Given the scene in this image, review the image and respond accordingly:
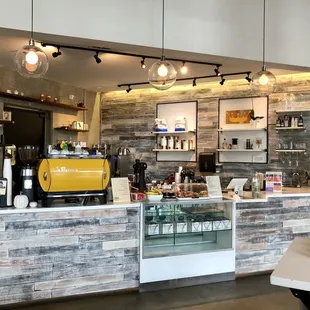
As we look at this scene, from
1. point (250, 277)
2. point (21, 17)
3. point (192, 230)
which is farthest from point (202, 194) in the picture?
point (21, 17)

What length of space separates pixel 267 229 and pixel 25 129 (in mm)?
4595

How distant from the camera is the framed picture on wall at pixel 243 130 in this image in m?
6.53

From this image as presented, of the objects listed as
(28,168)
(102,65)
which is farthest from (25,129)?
(28,168)

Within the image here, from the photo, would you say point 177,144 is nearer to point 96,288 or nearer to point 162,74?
point 162,74

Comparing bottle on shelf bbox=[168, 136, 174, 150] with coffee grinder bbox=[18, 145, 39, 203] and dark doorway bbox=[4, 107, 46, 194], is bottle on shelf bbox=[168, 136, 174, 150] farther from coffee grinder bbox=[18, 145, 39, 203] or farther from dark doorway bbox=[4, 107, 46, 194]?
coffee grinder bbox=[18, 145, 39, 203]

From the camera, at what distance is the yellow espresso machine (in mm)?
3433

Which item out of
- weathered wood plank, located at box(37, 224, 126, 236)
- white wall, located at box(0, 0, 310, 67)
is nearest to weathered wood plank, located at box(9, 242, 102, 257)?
weathered wood plank, located at box(37, 224, 126, 236)

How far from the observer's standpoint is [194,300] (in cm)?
367

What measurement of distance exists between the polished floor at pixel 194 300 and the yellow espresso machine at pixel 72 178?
954mm

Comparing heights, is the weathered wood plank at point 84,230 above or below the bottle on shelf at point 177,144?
below

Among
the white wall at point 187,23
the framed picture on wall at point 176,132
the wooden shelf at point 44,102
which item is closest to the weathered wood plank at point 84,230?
the white wall at point 187,23

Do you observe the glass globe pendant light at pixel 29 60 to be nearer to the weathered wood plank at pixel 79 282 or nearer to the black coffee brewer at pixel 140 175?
the black coffee brewer at pixel 140 175

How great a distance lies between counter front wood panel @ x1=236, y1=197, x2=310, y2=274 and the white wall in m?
1.87

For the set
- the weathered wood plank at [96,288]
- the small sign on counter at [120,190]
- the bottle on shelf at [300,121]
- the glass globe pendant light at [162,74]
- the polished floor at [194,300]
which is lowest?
the polished floor at [194,300]
